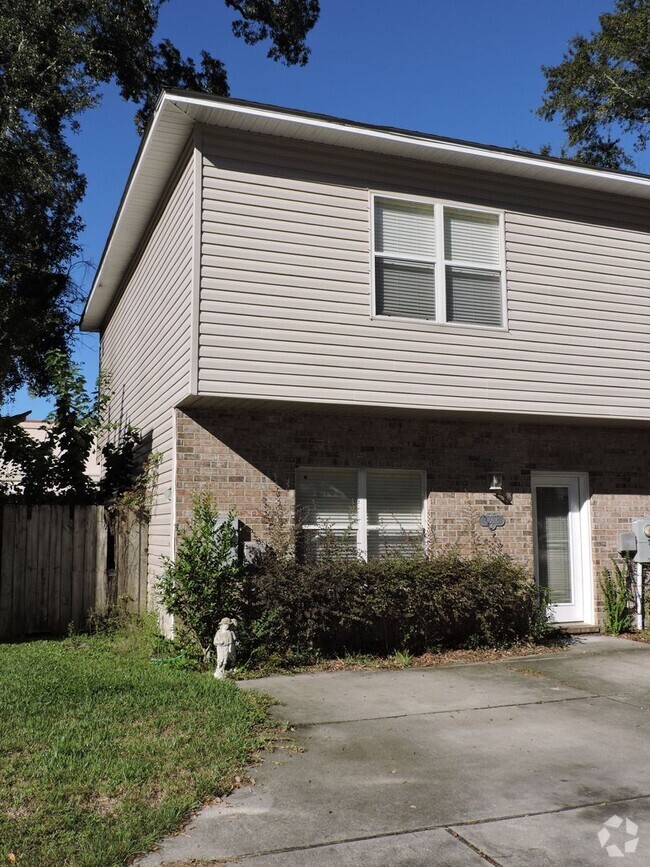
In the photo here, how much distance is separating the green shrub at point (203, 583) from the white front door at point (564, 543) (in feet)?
14.6

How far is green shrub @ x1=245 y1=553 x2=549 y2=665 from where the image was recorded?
823cm

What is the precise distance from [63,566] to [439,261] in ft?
19.9

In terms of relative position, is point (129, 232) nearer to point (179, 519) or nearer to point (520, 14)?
point (179, 519)

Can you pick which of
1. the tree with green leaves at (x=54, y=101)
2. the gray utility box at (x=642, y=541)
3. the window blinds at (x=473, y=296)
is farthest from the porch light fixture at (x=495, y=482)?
the tree with green leaves at (x=54, y=101)

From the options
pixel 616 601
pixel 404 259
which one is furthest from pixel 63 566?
pixel 616 601

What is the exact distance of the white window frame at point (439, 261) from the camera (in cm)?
921

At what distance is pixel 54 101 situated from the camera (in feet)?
58.6

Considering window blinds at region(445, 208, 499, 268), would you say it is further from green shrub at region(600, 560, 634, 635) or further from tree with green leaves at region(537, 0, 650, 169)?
tree with green leaves at region(537, 0, 650, 169)

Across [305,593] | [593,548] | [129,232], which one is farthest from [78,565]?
[593,548]

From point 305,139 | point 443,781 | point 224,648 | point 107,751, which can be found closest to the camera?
point 443,781

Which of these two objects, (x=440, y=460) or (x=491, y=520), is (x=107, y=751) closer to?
(x=440, y=460)

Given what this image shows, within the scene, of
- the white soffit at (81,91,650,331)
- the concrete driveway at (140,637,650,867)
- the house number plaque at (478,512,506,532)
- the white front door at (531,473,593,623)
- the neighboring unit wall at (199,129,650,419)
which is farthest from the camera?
the white front door at (531,473,593,623)

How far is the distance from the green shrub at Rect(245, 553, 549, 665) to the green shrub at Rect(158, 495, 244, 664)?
1.13 ft

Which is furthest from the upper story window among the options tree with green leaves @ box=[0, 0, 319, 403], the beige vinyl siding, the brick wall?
tree with green leaves @ box=[0, 0, 319, 403]
